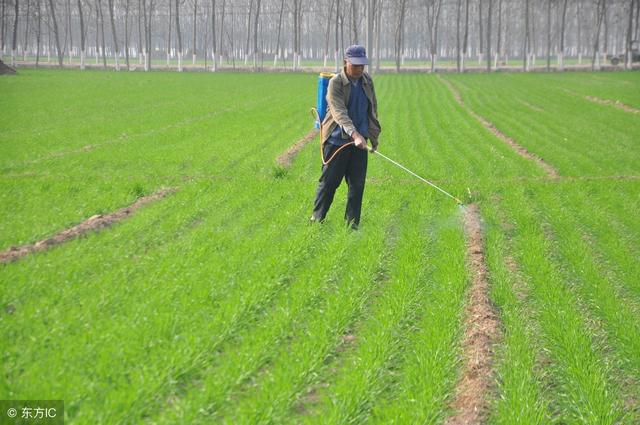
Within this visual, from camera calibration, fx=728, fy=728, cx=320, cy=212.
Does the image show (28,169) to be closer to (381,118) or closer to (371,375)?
(371,375)

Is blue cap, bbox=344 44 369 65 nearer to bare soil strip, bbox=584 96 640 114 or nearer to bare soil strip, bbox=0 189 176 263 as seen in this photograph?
bare soil strip, bbox=0 189 176 263

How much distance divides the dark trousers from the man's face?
0.86 metres

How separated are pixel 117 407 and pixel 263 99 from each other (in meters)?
31.2

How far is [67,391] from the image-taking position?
4148mm

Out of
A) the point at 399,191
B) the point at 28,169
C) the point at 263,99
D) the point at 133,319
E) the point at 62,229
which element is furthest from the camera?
the point at 263,99

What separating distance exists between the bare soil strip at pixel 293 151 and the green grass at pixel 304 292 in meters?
0.33

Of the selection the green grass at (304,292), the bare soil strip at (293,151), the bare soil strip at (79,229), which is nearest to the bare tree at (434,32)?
the bare soil strip at (293,151)

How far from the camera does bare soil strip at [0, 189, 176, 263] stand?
7.55m

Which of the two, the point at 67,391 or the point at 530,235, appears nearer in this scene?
the point at 67,391

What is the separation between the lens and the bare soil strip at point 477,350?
4.47 metres

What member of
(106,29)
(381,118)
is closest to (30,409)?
(381,118)

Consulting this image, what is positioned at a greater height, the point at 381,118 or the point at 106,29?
the point at 106,29

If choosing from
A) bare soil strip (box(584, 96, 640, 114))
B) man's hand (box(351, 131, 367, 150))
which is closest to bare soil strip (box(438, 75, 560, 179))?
bare soil strip (box(584, 96, 640, 114))

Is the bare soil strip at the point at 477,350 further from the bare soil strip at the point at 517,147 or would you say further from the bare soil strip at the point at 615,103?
the bare soil strip at the point at 615,103
